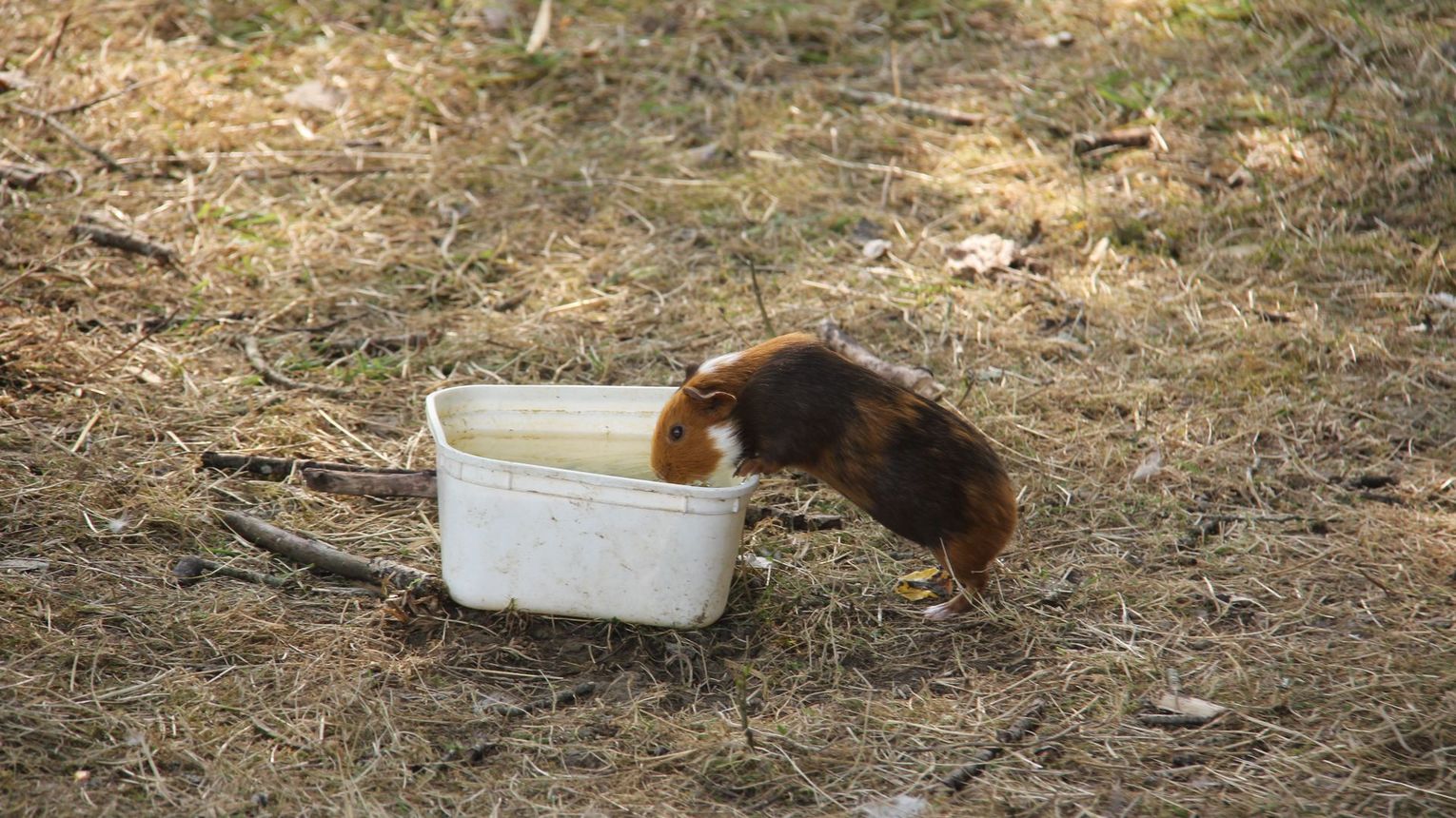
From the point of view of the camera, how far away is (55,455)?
13.0 ft

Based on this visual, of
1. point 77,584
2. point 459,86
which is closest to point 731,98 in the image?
point 459,86

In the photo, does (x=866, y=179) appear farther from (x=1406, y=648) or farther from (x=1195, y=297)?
(x=1406, y=648)

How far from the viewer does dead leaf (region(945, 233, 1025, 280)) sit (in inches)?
216

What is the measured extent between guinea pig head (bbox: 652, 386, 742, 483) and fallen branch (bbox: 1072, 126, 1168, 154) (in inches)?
136

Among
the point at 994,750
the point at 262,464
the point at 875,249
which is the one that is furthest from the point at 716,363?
the point at 875,249

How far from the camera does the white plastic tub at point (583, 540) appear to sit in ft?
10.7

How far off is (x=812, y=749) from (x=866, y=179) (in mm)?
3840

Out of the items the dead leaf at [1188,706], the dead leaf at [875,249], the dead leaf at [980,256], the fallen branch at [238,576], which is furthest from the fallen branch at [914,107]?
the fallen branch at [238,576]

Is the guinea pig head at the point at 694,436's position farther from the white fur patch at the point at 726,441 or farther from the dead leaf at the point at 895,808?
the dead leaf at the point at 895,808

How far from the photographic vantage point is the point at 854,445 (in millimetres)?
3475

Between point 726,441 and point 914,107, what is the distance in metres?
3.75

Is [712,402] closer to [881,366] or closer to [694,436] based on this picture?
[694,436]

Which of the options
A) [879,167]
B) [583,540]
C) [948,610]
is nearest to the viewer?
[583,540]

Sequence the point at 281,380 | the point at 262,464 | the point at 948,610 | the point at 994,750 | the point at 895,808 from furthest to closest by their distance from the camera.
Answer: the point at 281,380
the point at 262,464
the point at 948,610
the point at 994,750
the point at 895,808
